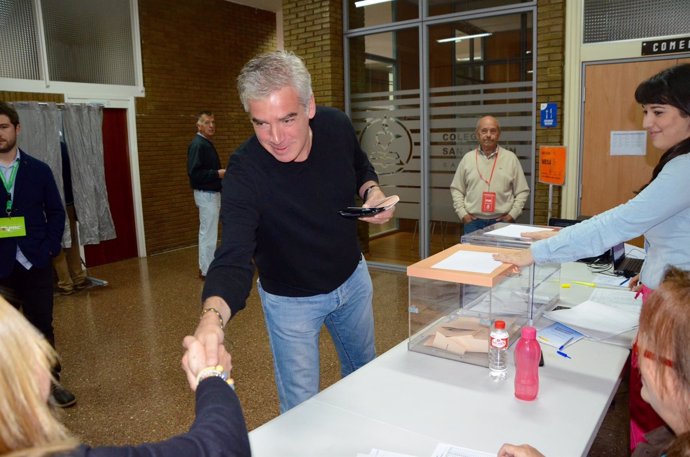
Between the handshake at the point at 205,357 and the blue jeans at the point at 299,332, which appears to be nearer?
the handshake at the point at 205,357

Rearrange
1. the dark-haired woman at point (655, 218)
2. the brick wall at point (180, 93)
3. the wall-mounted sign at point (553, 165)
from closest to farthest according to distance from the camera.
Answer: the dark-haired woman at point (655, 218) < the wall-mounted sign at point (553, 165) < the brick wall at point (180, 93)

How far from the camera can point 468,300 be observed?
2.48 m

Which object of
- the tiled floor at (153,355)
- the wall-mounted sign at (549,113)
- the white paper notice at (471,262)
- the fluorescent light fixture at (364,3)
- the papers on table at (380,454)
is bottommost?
the tiled floor at (153,355)

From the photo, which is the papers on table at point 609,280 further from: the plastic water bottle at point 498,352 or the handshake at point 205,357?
the handshake at point 205,357

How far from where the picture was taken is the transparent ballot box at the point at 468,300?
1.98 meters

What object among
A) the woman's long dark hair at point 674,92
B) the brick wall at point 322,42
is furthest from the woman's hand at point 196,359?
the brick wall at point 322,42

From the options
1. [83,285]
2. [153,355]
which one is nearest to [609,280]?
[153,355]

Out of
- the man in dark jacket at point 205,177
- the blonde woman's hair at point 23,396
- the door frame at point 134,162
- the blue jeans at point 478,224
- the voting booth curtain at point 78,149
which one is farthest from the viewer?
the door frame at point 134,162

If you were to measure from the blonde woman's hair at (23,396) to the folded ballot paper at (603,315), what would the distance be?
201 cm

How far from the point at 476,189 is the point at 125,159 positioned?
5.02 metres

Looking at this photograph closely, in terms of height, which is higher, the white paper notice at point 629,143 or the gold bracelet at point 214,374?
→ the white paper notice at point 629,143

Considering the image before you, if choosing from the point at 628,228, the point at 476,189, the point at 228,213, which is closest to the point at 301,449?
the point at 228,213

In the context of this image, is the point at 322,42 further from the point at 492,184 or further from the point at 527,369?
the point at 527,369

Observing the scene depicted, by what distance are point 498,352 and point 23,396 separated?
4.65 feet
